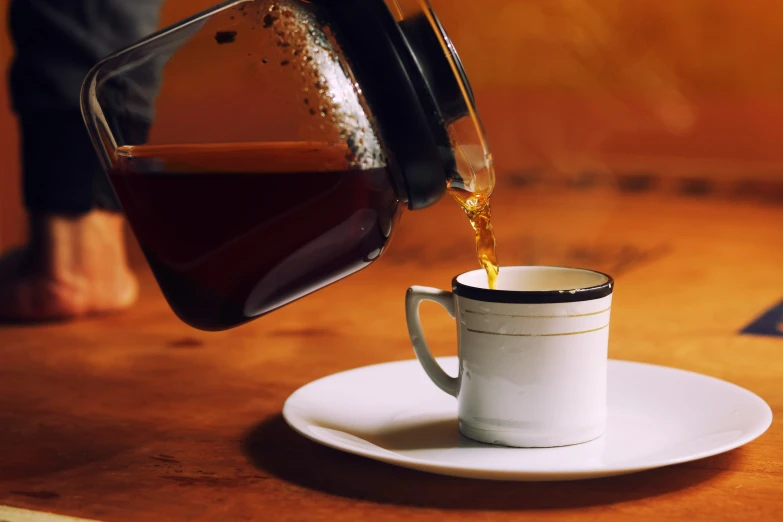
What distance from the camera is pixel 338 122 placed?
627 mm

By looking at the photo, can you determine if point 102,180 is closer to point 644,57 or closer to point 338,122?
point 338,122

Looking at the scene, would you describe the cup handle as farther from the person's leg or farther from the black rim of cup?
the person's leg

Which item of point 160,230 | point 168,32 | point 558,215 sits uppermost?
point 168,32

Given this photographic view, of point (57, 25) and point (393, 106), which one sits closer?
point (393, 106)

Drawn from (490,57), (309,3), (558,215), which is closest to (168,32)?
(309,3)

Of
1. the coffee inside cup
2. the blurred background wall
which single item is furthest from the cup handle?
the blurred background wall

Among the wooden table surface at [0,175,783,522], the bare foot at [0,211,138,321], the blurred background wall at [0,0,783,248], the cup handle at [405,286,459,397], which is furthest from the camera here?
the blurred background wall at [0,0,783,248]

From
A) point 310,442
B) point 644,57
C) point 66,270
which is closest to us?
point 310,442

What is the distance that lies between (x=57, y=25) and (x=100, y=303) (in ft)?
1.11

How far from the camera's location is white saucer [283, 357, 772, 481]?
0.57 meters

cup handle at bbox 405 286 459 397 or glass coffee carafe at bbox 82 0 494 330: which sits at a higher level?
glass coffee carafe at bbox 82 0 494 330

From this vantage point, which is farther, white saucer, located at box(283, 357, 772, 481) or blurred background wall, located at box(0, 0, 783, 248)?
blurred background wall, located at box(0, 0, 783, 248)

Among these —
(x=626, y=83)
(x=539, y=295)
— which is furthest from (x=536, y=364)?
(x=626, y=83)

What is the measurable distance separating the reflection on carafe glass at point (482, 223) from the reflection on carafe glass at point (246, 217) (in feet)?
0.16
